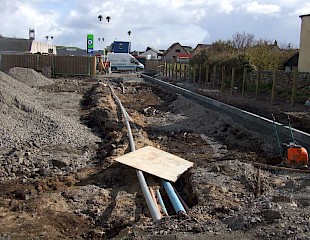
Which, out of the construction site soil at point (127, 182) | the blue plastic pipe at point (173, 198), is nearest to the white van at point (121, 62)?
the construction site soil at point (127, 182)

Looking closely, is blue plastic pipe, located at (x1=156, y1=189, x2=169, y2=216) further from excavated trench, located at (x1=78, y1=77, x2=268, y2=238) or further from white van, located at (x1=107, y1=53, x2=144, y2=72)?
white van, located at (x1=107, y1=53, x2=144, y2=72)

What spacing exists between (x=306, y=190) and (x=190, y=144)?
5559 millimetres

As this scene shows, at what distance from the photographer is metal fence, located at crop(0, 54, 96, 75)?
39750 millimetres

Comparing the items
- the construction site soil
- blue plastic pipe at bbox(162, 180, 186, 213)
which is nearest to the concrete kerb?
the construction site soil

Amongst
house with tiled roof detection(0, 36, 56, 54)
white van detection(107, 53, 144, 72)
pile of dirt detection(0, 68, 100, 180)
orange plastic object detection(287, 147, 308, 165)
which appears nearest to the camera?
orange plastic object detection(287, 147, 308, 165)

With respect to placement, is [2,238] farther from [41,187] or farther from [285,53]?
[285,53]

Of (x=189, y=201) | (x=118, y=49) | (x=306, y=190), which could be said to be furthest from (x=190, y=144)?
(x=118, y=49)

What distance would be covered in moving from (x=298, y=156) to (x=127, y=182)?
11.8 feet

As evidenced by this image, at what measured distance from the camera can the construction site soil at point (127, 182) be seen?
214 inches

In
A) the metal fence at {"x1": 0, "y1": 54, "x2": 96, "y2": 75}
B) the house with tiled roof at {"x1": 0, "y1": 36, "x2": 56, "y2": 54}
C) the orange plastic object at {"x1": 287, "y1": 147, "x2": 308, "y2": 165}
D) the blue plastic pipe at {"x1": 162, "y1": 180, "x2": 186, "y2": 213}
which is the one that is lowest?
the blue plastic pipe at {"x1": 162, "y1": 180, "x2": 186, "y2": 213}

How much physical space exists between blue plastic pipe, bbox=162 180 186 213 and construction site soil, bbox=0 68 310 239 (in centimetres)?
14

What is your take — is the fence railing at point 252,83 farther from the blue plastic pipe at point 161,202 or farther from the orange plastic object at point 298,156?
the blue plastic pipe at point 161,202

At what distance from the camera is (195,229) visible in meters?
5.18

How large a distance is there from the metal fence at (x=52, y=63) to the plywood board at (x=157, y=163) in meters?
31.5
